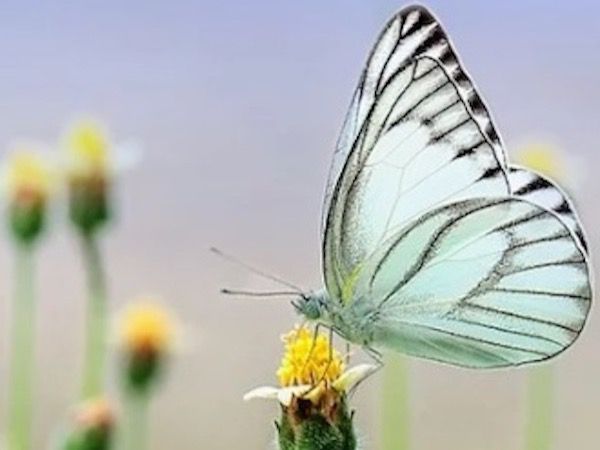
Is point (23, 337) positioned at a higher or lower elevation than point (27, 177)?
lower

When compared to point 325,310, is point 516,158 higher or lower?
higher

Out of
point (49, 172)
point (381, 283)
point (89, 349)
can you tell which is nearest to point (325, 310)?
point (381, 283)

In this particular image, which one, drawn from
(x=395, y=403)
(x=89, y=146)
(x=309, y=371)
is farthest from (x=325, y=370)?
(x=89, y=146)

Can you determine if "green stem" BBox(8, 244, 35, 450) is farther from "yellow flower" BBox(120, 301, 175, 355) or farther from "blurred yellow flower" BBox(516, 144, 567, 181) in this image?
"blurred yellow flower" BBox(516, 144, 567, 181)

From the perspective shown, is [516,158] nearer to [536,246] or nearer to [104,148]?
[104,148]

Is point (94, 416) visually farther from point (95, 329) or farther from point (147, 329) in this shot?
point (147, 329)

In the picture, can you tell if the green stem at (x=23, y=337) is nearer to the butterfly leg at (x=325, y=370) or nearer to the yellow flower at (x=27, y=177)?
the yellow flower at (x=27, y=177)

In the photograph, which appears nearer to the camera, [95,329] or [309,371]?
[309,371]
